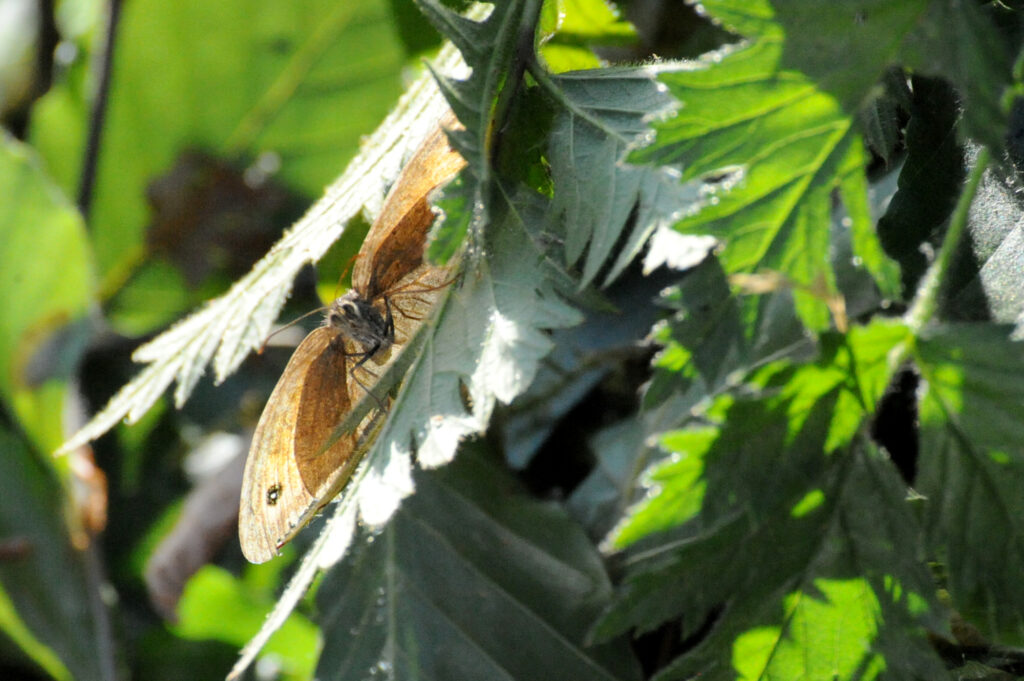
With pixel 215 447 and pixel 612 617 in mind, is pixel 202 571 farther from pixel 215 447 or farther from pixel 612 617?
pixel 612 617

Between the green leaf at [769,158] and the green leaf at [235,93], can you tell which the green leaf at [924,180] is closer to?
the green leaf at [769,158]

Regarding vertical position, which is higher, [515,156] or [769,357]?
[515,156]

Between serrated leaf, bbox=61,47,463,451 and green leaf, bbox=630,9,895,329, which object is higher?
serrated leaf, bbox=61,47,463,451

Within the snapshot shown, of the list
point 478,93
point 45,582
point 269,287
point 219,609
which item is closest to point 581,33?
point 478,93

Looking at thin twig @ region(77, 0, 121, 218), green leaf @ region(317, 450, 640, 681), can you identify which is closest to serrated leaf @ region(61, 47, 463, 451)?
green leaf @ region(317, 450, 640, 681)

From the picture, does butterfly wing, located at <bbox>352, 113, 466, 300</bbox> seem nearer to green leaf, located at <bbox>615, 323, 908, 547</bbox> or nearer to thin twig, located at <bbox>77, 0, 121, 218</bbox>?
green leaf, located at <bbox>615, 323, 908, 547</bbox>

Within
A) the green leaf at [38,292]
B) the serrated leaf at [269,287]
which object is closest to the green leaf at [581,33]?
the serrated leaf at [269,287]

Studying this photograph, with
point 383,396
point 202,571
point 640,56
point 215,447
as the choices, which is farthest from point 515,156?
point 215,447
